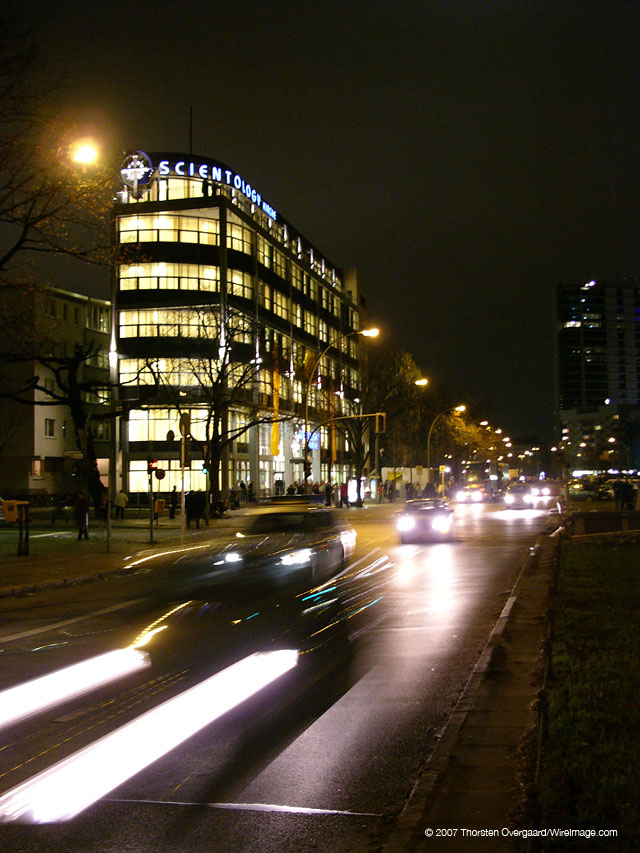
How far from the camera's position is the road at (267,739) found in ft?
14.5

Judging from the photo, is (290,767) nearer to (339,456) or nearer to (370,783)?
(370,783)

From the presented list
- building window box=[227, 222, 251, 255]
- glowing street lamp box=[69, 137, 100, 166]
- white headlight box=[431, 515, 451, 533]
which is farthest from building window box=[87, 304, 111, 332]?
glowing street lamp box=[69, 137, 100, 166]

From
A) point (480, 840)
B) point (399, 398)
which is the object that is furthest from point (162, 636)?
point (399, 398)

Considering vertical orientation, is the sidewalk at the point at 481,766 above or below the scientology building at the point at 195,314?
Answer: below

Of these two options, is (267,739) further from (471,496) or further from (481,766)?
(471,496)

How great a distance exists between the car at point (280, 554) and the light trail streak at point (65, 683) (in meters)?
5.42

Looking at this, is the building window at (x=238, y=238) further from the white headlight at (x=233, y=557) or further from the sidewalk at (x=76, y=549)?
the white headlight at (x=233, y=557)

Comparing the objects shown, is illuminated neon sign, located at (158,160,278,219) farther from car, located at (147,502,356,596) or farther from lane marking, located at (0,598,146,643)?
lane marking, located at (0,598,146,643)

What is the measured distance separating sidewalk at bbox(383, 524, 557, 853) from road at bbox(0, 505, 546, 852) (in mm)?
236

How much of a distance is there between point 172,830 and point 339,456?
8306 centimetres

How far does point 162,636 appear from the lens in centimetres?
1045

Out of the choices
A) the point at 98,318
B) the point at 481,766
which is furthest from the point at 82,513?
the point at 98,318

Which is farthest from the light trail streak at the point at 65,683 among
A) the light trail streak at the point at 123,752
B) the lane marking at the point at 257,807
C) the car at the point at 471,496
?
the car at the point at 471,496

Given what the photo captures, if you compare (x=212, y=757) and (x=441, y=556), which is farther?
(x=441, y=556)
